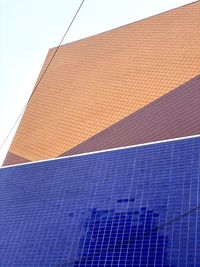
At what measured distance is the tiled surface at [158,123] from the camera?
12203 millimetres

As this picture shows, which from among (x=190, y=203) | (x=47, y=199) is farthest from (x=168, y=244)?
(x=47, y=199)

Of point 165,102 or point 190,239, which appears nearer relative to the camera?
point 190,239

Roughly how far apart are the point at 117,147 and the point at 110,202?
9.04 feet

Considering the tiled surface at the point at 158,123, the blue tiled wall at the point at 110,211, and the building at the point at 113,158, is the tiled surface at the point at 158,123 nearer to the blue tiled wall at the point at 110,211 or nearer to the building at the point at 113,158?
the building at the point at 113,158

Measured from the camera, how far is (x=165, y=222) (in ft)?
30.6

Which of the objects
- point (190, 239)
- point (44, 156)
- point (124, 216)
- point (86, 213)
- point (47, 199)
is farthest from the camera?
point (44, 156)

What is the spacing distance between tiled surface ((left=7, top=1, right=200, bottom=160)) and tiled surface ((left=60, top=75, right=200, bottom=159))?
1.17 ft

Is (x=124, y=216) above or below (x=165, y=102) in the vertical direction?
above

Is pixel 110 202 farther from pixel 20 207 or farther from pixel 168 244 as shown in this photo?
pixel 20 207

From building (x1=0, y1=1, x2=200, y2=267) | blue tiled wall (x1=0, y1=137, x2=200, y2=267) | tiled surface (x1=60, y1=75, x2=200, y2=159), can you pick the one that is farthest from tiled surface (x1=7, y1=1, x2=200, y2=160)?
blue tiled wall (x1=0, y1=137, x2=200, y2=267)

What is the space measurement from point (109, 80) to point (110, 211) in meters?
7.18

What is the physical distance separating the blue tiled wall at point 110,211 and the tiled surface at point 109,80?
2217 mm

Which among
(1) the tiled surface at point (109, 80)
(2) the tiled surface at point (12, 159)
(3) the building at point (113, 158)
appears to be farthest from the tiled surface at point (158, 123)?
(2) the tiled surface at point (12, 159)

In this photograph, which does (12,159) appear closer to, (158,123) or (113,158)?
(113,158)
